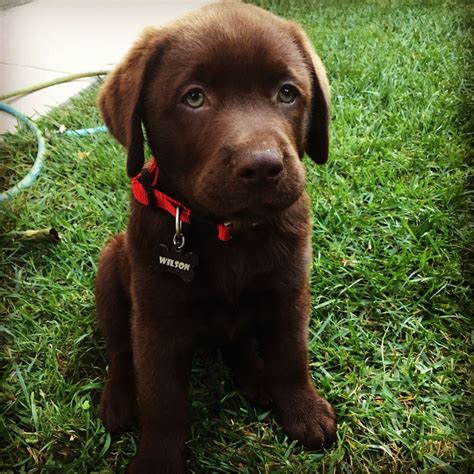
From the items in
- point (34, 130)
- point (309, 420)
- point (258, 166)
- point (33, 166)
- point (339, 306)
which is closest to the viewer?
point (258, 166)

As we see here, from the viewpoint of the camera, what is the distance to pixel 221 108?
172cm

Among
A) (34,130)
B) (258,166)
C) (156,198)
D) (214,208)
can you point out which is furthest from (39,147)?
(258,166)

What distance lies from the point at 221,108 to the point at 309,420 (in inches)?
44.4

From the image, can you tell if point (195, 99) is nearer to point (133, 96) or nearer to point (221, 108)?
point (221, 108)

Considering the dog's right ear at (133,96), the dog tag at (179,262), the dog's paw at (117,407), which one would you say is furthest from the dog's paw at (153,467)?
the dog's right ear at (133,96)

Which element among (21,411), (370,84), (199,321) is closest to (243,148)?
(199,321)

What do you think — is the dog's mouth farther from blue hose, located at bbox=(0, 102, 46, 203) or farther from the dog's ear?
blue hose, located at bbox=(0, 102, 46, 203)

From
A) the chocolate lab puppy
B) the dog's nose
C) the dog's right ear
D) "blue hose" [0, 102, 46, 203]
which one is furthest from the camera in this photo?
"blue hose" [0, 102, 46, 203]

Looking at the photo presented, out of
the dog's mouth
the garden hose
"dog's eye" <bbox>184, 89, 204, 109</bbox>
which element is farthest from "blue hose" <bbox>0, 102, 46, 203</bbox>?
the dog's mouth

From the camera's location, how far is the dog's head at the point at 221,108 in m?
1.60

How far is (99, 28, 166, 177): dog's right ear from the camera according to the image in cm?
179

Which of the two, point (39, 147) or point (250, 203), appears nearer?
point (250, 203)

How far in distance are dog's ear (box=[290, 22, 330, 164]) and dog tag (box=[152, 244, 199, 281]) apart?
0.66m

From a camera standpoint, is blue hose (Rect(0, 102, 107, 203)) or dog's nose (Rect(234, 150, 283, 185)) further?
blue hose (Rect(0, 102, 107, 203))
